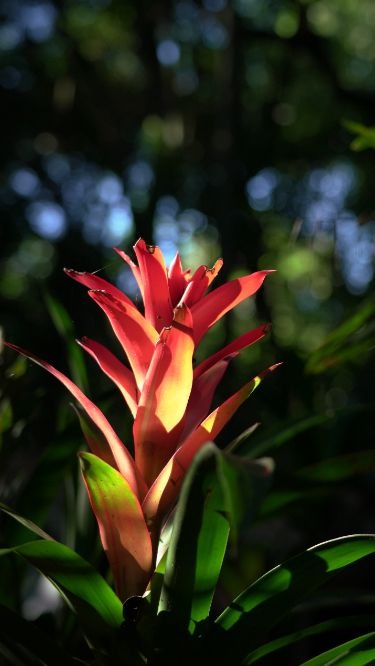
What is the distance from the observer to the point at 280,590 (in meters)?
0.61

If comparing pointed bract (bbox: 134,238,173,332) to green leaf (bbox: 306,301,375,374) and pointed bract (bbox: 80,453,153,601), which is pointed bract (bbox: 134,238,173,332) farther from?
green leaf (bbox: 306,301,375,374)

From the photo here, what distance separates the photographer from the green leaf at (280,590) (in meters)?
0.60

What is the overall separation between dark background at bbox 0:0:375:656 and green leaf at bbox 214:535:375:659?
25cm

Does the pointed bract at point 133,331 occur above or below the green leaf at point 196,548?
above

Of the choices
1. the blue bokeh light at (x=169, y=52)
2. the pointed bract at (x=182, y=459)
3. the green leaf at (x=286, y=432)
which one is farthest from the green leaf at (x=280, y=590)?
the blue bokeh light at (x=169, y=52)

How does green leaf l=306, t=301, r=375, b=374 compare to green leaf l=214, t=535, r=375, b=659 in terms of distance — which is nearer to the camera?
green leaf l=214, t=535, r=375, b=659

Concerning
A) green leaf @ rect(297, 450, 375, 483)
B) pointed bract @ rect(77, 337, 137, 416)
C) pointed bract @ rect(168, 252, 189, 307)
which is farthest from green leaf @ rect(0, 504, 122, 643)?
green leaf @ rect(297, 450, 375, 483)

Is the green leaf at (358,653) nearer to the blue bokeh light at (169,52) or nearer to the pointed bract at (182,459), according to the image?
the pointed bract at (182,459)

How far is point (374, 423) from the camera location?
1.64 meters

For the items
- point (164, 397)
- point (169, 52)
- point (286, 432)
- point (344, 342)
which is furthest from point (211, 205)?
point (169, 52)

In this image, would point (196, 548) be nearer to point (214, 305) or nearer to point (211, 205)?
point (214, 305)

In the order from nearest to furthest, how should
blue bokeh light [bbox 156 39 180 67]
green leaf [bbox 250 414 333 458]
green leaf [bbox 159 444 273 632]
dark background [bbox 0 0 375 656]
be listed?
green leaf [bbox 159 444 273 632], green leaf [bbox 250 414 333 458], dark background [bbox 0 0 375 656], blue bokeh light [bbox 156 39 180 67]

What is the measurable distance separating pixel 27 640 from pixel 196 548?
0.55 ft

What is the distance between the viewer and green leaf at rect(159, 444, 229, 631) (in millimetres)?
528
